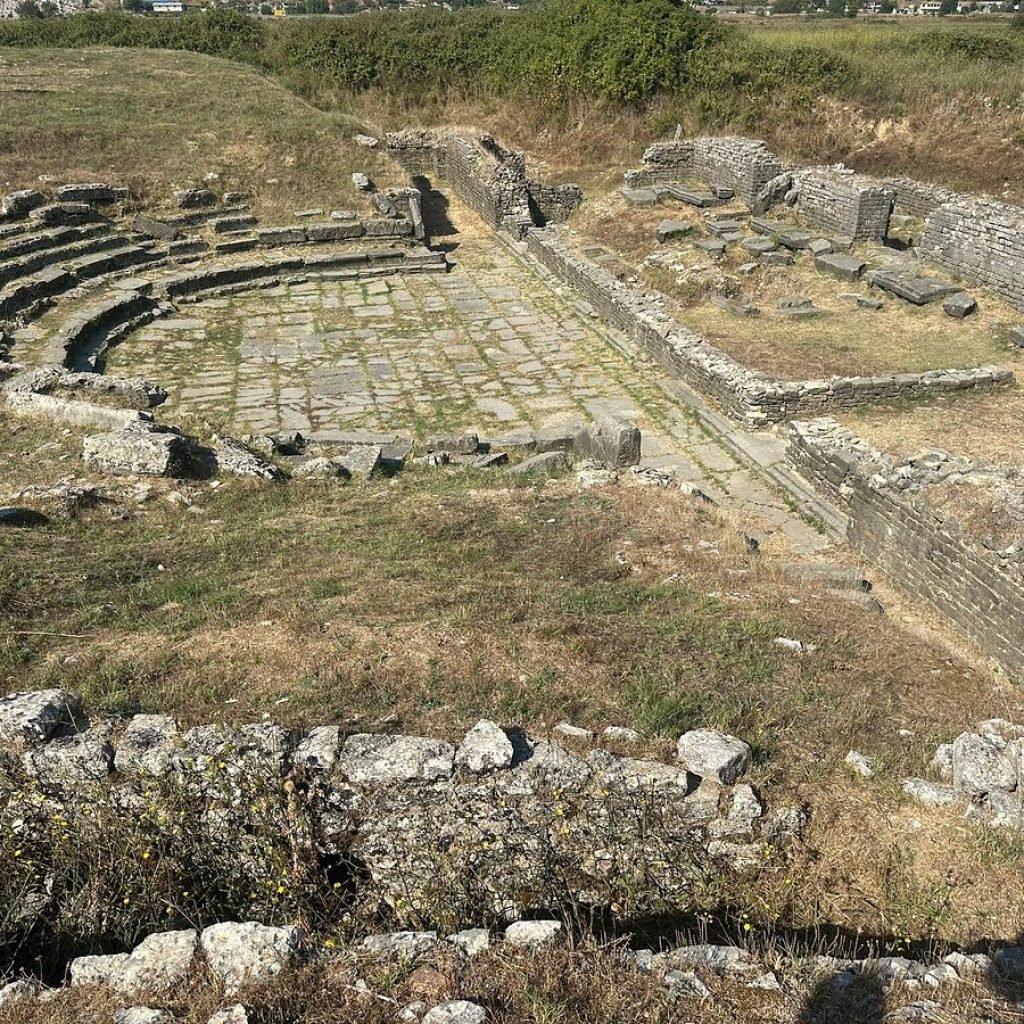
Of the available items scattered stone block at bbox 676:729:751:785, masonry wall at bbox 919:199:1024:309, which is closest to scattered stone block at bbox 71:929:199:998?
scattered stone block at bbox 676:729:751:785

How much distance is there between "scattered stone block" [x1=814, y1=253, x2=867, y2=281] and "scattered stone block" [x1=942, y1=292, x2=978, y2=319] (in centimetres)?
161

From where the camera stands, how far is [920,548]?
7.70m

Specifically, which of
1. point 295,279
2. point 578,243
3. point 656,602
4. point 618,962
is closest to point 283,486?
point 656,602

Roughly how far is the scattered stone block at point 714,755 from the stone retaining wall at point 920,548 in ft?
10.9

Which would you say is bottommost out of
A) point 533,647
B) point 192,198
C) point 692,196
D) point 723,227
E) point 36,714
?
point 533,647

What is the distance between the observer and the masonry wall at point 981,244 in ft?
46.0

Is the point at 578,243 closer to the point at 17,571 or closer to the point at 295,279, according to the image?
the point at 295,279

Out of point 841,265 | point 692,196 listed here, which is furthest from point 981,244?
point 692,196

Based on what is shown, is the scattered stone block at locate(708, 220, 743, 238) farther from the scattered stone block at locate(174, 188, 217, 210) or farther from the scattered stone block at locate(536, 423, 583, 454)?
the scattered stone block at locate(174, 188, 217, 210)

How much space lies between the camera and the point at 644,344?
1352 centimetres

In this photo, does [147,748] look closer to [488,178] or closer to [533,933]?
[533,933]

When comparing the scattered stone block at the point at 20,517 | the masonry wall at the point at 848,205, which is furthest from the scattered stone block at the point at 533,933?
the masonry wall at the point at 848,205

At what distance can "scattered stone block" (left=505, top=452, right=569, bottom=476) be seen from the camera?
965 cm

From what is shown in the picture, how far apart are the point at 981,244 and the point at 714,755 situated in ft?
43.5
